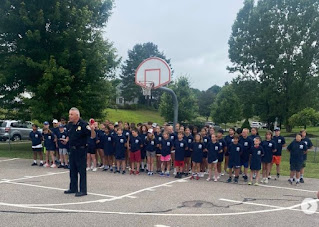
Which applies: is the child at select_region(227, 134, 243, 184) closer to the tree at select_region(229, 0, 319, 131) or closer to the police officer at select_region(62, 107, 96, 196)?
the police officer at select_region(62, 107, 96, 196)

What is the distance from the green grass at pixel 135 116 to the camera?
5953 centimetres

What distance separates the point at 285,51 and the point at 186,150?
30.6 metres

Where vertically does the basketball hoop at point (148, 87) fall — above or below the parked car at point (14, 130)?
above

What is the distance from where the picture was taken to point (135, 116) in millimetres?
64688

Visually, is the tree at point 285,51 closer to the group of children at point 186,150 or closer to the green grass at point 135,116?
the green grass at point 135,116

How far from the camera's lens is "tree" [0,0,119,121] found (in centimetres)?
1889

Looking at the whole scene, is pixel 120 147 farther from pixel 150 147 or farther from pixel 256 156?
pixel 256 156

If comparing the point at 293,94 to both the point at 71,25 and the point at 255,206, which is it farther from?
the point at 255,206

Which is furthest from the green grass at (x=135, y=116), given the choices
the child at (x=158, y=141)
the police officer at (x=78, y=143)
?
the police officer at (x=78, y=143)

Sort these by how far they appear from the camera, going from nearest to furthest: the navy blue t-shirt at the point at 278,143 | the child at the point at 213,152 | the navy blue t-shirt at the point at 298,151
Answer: the navy blue t-shirt at the point at 298,151 < the child at the point at 213,152 < the navy blue t-shirt at the point at 278,143

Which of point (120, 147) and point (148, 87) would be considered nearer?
point (120, 147)

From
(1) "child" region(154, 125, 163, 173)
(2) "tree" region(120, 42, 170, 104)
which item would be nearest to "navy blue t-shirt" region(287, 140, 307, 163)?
(1) "child" region(154, 125, 163, 173)

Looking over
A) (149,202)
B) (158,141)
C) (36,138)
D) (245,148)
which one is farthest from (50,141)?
(245,148)

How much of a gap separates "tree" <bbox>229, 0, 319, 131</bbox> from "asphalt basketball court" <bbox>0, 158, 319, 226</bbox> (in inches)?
1131
